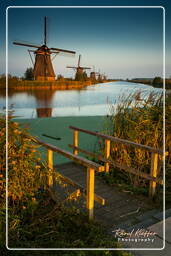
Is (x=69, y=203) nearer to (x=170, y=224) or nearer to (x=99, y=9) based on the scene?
(x=170, y=224)

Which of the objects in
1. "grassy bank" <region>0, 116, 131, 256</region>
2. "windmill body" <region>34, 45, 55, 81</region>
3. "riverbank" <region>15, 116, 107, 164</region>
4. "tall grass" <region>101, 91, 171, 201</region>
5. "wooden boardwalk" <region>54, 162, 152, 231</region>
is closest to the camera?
"grassy bank" <region>0, 116, 131, 256</region>

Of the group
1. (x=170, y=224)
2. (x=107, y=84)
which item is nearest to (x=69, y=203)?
(x=170, y=224)

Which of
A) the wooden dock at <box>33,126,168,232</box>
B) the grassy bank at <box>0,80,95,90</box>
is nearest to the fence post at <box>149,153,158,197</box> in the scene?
the wooden dock at <box>33,126,168,232</box>

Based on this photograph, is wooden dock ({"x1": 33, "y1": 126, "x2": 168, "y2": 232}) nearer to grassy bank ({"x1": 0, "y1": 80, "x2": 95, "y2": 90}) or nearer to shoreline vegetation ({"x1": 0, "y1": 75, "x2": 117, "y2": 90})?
shoreline vegetation ({"x1": 0, "y1": 75, "x2": 117, "y2": 90})

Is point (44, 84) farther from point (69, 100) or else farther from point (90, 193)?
point (90, 193)

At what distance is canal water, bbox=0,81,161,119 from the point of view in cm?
315

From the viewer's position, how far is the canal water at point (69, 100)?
10.3 ft

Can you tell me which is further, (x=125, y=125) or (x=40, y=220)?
(x=125, y=125)

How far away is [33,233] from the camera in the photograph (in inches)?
78.7

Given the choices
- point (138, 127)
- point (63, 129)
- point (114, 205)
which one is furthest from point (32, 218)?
point (63, 129)

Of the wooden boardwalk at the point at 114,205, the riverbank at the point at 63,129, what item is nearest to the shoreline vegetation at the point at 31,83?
the riverbank at the point at 63,129

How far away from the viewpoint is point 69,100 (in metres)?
12.7

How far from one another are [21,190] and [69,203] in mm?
727

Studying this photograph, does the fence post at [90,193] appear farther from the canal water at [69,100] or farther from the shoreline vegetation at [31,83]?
the shoreline vegetation at [31,83]
